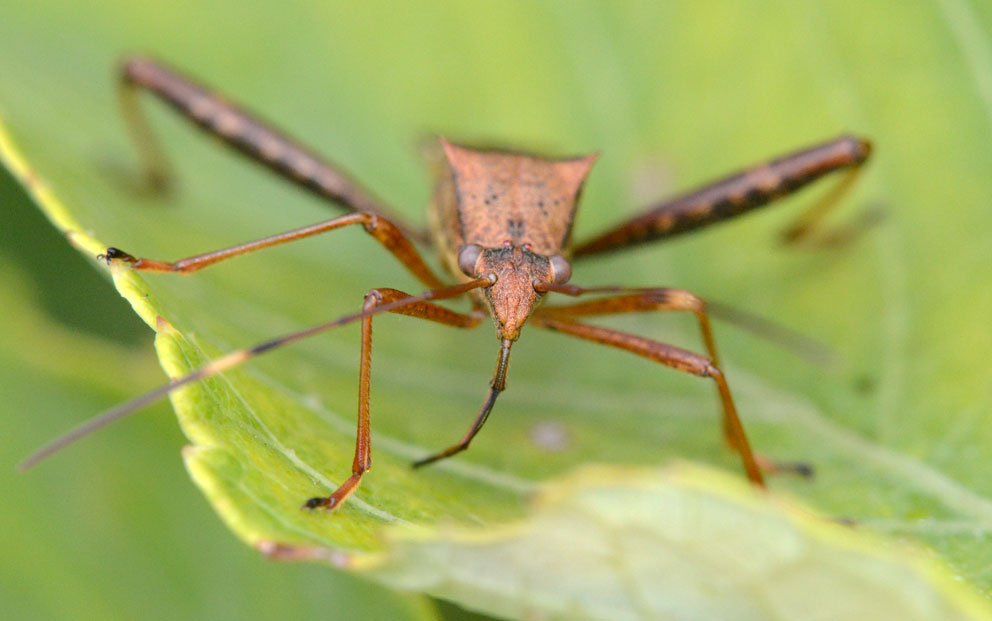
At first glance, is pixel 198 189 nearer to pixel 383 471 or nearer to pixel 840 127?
pixel 383 471

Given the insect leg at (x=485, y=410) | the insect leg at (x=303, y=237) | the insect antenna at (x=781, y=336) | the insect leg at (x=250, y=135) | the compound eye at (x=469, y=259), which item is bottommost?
the insect antenna at (x=781, y=336)

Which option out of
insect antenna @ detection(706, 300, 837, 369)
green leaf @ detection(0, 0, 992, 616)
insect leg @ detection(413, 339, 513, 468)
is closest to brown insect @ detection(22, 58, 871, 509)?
insect leg @ detection(413, 339, 513, 468)

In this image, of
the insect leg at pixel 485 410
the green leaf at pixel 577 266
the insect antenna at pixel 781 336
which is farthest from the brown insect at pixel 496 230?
the insect antenna at pixel 781 336

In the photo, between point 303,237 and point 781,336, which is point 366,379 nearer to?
point 303,237

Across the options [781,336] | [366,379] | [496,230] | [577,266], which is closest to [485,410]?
[366,379]

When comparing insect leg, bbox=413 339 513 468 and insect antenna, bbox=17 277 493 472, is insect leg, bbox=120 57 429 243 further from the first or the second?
insect leg, bbox=413 339 513 468

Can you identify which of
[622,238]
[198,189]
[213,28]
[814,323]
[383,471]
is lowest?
[814,323]

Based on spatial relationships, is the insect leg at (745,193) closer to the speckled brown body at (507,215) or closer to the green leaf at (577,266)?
the green leaf at (577,266)

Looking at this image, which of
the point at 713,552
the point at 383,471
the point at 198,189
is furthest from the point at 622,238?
the point at 713,552
